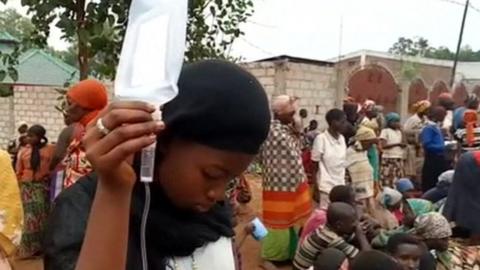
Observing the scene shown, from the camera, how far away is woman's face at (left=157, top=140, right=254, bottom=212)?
4.11ft

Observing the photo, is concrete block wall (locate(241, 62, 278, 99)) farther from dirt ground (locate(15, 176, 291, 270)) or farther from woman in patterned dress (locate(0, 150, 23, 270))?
woman in patterned dress (locate(0, 150, 23, 270))

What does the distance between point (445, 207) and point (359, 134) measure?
2455 mm

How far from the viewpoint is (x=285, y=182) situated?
6.11m

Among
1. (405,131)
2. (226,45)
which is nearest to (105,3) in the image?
(226,45)

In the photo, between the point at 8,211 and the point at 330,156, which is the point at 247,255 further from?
the point at 8,211

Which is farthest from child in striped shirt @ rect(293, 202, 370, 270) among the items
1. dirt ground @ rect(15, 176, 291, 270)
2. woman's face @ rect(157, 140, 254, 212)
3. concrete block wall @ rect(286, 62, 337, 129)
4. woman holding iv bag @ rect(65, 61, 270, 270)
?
concrete block wall @ rect(286, 62, 337, 129)

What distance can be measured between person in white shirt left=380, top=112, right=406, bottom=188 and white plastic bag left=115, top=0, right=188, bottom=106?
8.06m

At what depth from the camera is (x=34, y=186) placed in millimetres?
6664

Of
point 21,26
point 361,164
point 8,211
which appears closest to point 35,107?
point 21,26

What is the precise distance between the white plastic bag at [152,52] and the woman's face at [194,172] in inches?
9.7

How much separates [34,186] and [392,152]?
4.48m

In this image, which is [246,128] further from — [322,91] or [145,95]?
[322,91]

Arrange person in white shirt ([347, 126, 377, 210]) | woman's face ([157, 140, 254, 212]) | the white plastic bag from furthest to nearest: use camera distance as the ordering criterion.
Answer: person in white shirt ([347, 126, 377, 210]) < woman's face ([157, 140, 254, 212]) < the white plastic bag

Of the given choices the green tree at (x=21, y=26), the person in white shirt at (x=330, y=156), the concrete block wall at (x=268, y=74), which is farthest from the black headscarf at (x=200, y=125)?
the concrete block wall at (x=268, y=74)
